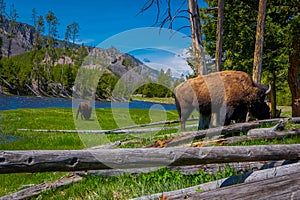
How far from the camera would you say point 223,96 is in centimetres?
1113

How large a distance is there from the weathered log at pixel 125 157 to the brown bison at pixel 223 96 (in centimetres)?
576

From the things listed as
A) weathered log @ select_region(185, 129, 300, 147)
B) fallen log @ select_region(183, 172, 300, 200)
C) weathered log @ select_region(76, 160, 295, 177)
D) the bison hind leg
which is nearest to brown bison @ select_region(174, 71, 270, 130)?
the bison hind leg

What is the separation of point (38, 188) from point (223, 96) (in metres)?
6.88

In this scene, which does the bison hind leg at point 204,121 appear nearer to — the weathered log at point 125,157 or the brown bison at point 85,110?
the weathered log at point 125,157

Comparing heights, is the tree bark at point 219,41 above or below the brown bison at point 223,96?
above

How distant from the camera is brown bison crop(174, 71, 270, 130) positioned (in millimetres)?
11109

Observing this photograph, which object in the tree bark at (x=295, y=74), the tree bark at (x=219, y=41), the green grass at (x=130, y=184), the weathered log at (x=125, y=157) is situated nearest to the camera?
the weathered log at (x=125, y=157)

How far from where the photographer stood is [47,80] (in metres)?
107

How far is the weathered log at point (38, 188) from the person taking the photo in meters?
6.03

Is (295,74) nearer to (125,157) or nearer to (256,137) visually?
(256,137)

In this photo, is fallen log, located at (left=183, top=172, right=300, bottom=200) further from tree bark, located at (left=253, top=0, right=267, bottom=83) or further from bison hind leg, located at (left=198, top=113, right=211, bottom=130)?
tree bark, located at (left=253, top=0, right=267, bottom=83)

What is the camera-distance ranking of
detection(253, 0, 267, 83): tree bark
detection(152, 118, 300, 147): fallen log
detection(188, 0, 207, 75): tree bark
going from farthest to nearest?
detection(253, 0, 267, 83): tree bark → detection(188, 0, 207, 75): tree bark → detection(152, 118, 300, 147): fallen log

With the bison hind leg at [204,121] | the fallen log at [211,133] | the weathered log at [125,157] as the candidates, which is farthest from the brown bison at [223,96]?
the weathered log at [125,157]

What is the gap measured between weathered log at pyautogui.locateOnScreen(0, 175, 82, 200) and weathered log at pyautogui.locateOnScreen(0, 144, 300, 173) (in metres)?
2.57
